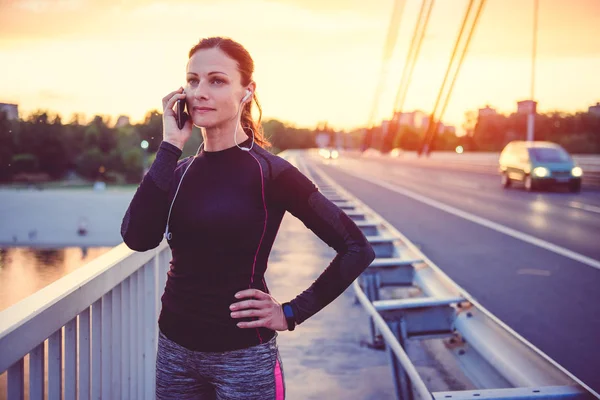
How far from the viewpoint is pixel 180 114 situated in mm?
2316

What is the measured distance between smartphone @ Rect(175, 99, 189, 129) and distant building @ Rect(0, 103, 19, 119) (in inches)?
24.5

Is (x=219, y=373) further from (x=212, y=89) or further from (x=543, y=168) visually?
(x=543, y=168)

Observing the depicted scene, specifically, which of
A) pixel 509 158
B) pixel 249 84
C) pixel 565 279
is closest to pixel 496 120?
pixel 509 158

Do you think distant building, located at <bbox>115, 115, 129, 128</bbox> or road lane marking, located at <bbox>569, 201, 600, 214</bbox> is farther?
road lane marking, located at <bbox>569, 201, 600, 214</bbox>

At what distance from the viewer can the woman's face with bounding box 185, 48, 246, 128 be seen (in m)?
2.28

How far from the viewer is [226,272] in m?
2.18

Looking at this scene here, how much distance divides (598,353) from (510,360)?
10.0 ft

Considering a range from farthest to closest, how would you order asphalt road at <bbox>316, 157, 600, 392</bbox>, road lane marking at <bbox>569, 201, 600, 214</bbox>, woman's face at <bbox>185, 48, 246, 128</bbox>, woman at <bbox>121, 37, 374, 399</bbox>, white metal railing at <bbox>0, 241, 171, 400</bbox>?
road lane marking at <bbox>569, 201, 600, 214</bbox>, asphalt road at <bbox>316, 157, 600, 392</bbox>, woman's face at <bbox>185, 48, 246, 128</bbox>, woman at <bbox>121, 37, 374, 399</bbox>, white metal railing at <bbox>0, 241, 171, 400</bbox>

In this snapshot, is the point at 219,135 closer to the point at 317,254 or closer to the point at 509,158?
the point at 317,254

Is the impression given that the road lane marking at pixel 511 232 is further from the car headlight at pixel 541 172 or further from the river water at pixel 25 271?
the river water at pixel 25 271

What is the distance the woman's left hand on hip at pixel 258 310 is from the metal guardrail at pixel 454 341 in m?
1.04

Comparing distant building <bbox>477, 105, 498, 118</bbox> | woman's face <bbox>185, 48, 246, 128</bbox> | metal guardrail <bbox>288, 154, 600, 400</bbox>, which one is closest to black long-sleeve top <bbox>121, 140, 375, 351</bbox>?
woman's face <bbox>185, 48, 246, 128</bbox>

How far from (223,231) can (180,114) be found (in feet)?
1.58

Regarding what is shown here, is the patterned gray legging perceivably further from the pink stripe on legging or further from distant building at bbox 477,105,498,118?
distant building at bbox 477,105,498,118
